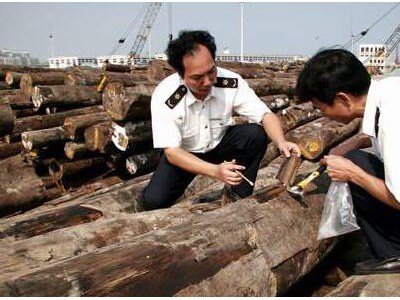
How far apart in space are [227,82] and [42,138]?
3256 millimetres

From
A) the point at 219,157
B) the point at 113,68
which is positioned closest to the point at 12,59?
the point at 113,68

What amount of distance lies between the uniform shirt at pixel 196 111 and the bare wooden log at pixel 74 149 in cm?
250

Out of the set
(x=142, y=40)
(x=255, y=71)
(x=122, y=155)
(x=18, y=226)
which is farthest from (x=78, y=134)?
(x=142, y=40)

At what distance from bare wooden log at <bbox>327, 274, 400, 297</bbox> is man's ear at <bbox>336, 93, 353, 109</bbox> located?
1022 mm

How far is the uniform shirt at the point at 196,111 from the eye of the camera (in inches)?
137

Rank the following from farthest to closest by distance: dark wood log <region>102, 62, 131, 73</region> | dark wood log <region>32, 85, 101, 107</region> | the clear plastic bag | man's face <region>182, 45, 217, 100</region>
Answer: dark wood log <region>102, 62, 131, 73</region>
dark wood log <region>32, 85, 101, 107</region>
man's face <region>182, 45, 217, 100</region>
the clear plastic bag

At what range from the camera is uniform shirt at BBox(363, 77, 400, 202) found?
210 cm

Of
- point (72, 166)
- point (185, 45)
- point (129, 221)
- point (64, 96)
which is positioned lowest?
point (72, 166)

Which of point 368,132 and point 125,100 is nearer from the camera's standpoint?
point 368,132

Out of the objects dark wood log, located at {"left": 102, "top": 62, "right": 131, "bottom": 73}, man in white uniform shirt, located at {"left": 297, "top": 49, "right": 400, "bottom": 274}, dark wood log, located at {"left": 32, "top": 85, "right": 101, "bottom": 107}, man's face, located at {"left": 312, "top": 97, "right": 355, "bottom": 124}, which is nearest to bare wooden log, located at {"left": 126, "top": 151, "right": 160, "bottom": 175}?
dark wood log, located at {"left": 32, "top": 85, "right": 101, "bottom": 107}

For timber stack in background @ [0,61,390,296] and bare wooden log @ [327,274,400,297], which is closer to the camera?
timber stack in background @ [0,61,390,296]

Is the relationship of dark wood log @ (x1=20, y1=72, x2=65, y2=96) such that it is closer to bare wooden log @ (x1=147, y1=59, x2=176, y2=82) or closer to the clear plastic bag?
bare wooden log @ (x1=147, y1=59, x2=176, y2=82)

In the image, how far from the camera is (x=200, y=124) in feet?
12.2

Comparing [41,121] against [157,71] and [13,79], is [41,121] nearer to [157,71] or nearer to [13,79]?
[157,71]
